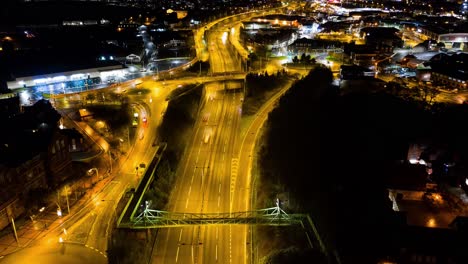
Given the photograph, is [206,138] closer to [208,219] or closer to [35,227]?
[208,219]

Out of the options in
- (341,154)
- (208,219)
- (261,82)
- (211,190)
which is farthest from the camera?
(261,82)

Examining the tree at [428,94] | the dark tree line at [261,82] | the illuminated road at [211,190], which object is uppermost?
the dark tree line at [261,82]

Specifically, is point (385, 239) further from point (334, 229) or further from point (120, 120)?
point (120, 120)

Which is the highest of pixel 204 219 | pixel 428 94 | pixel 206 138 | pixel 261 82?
pixel 261 82

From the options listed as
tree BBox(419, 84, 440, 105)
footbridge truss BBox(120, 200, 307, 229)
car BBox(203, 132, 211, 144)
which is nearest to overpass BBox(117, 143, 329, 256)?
footbridge truss BBox(120, 200, 307, 229)

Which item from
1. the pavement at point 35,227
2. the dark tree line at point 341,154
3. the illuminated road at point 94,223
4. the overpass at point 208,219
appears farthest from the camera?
the overpass at point 208,219

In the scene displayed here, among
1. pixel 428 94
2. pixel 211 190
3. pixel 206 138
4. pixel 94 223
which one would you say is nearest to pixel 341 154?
pixel 211 190

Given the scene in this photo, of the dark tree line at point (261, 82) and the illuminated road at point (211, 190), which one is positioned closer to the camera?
the illuminated road at point (211, 190)

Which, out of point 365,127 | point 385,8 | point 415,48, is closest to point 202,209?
point 365,127

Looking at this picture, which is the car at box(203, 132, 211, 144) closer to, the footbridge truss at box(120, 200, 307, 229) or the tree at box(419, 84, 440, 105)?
the footbridge truss at box(120, 200, 307, 229)

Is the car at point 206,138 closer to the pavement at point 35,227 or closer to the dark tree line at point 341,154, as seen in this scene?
the dark tree line at point 341,154

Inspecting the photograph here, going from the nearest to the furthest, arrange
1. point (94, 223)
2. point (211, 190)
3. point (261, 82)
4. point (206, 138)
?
1. point (94, 223)
2. point (211, 190)
3. point (206, 138)
4. point (261, 82)

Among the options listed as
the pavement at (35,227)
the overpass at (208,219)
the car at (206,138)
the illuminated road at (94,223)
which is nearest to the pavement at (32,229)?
the pavement at (35,227)
